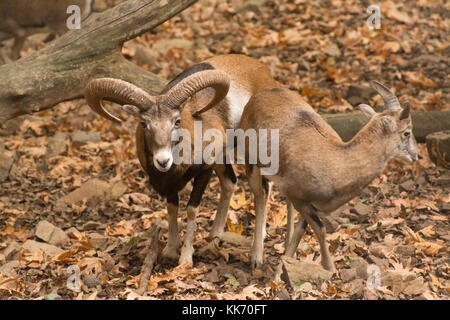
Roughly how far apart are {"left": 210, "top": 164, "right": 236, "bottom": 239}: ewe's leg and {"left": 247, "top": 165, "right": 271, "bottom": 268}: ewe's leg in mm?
542

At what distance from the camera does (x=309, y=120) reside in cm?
649

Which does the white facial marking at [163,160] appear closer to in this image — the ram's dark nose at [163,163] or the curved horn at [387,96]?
the ram's dark nose at [163,163]

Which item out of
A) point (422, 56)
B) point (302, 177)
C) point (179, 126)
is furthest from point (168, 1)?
point (422, 56)

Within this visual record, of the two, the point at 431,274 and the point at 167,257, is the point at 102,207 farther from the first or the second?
the point at 431,274

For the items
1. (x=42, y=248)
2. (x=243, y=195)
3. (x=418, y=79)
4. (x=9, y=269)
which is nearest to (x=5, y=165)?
(x=42, y=248)

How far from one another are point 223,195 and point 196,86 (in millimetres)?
1764

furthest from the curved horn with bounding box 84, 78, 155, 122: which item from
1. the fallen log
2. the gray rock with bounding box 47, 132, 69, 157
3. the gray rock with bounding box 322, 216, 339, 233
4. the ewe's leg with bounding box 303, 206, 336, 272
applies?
the fallen log

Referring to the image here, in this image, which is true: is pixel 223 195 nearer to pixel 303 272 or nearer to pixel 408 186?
pixel 303 272

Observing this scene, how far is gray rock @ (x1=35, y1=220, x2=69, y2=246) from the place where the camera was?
766cm

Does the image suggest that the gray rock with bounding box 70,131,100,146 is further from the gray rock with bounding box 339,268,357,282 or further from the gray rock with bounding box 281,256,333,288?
the gray rock with bounding box 339,268,357,282

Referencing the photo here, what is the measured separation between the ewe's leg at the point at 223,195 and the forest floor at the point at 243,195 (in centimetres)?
22

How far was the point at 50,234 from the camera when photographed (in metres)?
7.72

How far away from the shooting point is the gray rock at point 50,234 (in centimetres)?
766

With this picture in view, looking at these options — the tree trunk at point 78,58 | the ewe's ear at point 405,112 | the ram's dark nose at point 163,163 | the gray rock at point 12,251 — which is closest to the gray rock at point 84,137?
the tree trunk at point 78,58
